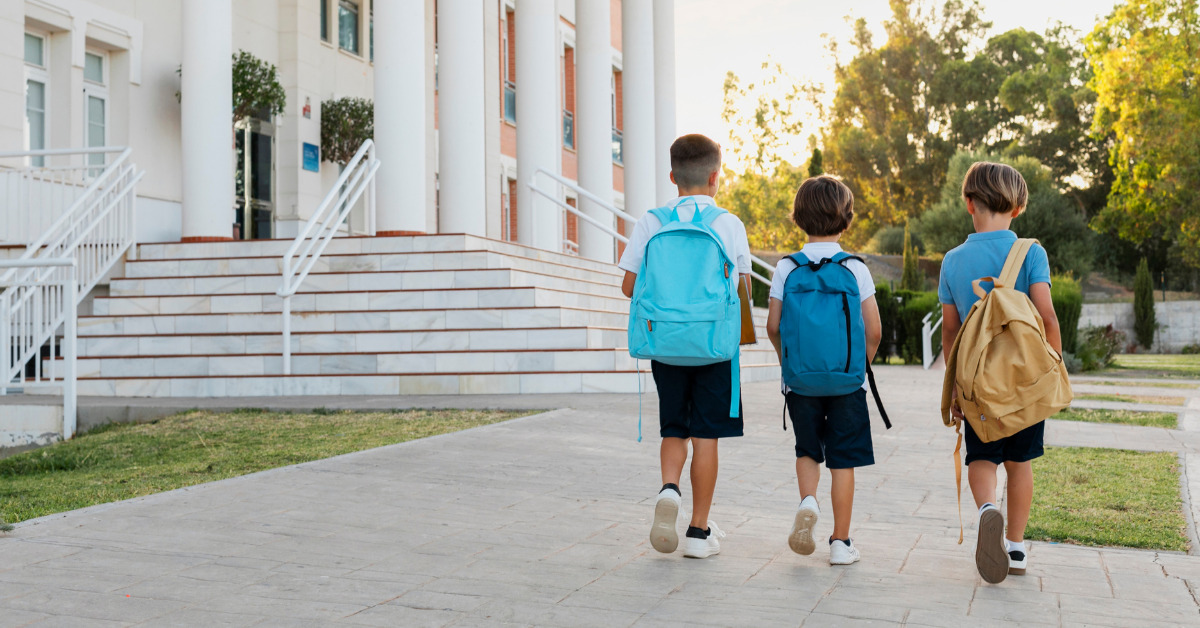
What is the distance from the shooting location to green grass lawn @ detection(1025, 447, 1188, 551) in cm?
439

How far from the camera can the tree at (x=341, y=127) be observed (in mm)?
18078

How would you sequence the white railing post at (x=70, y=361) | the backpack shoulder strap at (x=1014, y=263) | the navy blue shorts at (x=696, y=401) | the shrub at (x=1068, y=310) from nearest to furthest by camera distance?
the backpack shoulder strap at (x=1014, y=263)
the navy blue shorts at (x=696, y=401)
the white railing post at (x=70, y=361)
the shrub at (x=1068, y=310)

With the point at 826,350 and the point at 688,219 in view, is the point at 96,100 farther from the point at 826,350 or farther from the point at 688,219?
the point at 826,350

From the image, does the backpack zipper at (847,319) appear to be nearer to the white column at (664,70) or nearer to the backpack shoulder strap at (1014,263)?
the backpack shoulder strap at (1014,263)

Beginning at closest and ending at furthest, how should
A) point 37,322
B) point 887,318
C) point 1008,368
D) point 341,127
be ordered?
point 1008,368 → point 37,322 → point 341,127 → point 887,318

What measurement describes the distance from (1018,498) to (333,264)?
9.80 metres

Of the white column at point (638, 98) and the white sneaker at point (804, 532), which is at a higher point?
the white column at point (638, 98)

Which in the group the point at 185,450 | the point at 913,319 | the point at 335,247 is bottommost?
the point at 185,450

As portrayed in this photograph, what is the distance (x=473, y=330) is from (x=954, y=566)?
25.3 ft

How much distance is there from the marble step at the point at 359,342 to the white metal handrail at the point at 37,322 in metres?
1.45

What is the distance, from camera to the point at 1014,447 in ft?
11.9

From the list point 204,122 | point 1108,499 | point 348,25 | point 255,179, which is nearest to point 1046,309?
point 1108,499

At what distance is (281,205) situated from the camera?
17.6 m

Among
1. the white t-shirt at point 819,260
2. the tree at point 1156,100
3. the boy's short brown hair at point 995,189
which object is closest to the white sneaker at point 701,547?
the white t-shirt at point 819,260
